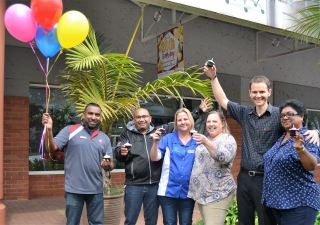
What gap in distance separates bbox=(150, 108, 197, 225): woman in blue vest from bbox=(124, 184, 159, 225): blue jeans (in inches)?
7.5

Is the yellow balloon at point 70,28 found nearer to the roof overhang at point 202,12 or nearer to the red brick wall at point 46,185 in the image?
the roof overhang at point 202,12

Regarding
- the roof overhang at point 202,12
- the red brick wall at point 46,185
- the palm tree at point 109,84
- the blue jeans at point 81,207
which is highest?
the roof overhang at point 202,12

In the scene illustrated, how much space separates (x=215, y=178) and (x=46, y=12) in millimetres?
2493

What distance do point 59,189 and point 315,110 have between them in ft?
29.7

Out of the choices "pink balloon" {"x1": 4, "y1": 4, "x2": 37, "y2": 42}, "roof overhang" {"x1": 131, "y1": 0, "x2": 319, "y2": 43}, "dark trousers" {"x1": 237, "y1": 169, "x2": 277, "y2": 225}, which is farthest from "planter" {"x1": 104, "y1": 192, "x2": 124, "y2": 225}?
"roof overhang" {"x1": 131, "y1": 0, "x2": 319, "y2": 43}

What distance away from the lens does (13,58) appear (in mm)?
8289

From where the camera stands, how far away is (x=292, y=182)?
3254mm

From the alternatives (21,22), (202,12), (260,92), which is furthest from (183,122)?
(202,12)

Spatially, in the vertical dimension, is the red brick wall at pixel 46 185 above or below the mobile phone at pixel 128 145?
below

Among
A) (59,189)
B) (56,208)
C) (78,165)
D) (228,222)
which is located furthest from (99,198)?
(59,189)

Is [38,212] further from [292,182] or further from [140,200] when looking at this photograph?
[292,182]

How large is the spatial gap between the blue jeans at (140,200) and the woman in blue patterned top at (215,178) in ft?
1.83

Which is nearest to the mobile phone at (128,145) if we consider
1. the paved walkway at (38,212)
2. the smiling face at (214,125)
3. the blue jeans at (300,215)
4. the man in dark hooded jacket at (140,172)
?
the man in dark hooded jacket at (140,172)

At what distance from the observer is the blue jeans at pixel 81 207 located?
4469 millimetres
